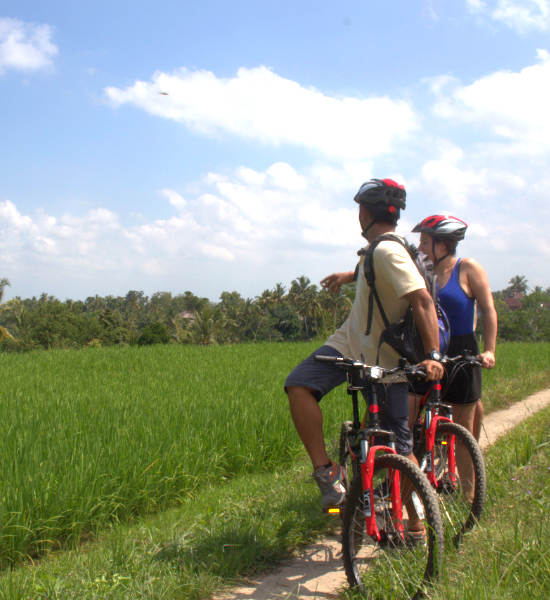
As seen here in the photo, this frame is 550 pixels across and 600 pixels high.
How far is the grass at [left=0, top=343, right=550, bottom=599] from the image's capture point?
9.94 feet

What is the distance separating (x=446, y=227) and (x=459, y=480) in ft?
5.25

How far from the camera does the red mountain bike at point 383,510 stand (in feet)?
8.38

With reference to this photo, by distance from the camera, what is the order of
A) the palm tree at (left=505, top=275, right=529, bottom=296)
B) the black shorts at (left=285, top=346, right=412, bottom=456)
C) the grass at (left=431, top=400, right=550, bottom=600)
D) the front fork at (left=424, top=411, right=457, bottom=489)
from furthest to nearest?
the palm tree at (left=505, top=275, right=529, bottom=296)
the front fork at (left=424, top=411, right=457, bottom=489)
the black shorts at (left=285, top=346, right=412, bottom=456)
the grass at (left=431, top=400, right=550, bottom=600)

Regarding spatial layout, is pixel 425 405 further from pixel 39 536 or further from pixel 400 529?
pixel 39 536

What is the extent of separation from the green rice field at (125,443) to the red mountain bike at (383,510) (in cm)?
195

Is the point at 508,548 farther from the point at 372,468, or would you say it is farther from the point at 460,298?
the point at 460,298

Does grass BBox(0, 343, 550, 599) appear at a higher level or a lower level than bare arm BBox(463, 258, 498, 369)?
lower

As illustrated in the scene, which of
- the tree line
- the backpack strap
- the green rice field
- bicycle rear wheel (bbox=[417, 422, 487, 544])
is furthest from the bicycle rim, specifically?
the tree line

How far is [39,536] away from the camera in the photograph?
148 inches

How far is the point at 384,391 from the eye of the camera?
9.70ft

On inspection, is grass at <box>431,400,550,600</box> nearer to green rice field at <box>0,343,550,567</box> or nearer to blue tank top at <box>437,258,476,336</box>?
blue tank top at <box>437,258,476,336</box>

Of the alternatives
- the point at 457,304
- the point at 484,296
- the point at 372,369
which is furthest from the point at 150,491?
the point at 484,296

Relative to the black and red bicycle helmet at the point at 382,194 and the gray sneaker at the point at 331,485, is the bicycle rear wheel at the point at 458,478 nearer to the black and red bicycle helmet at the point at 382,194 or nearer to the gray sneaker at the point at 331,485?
the gray sneaker at the point at 331,485

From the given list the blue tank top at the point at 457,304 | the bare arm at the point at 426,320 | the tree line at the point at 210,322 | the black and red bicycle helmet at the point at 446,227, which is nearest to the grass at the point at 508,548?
the bare arm at the point at 426,320
